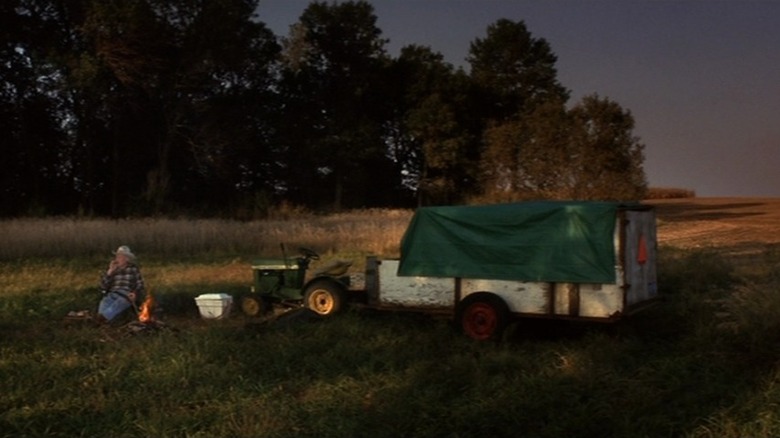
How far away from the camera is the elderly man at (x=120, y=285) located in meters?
11.2

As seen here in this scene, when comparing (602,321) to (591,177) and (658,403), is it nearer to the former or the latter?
(658,403)

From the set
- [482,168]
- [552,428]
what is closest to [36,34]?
[482,168]

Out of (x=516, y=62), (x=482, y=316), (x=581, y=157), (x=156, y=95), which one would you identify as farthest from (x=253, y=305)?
(x=516, y=62)

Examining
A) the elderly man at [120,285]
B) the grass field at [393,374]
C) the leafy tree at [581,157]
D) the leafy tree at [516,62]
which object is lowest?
the grass field at [393,374]

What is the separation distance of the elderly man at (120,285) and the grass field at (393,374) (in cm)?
54

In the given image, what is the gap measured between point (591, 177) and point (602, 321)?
2300 centimetres

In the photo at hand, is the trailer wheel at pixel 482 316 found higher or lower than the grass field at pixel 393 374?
higher

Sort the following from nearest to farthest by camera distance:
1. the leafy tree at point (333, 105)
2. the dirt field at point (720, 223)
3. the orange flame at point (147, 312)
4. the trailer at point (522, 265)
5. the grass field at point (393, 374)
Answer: the grass field at point (393, 374), the trailer at point (522, 265), the orange flame at point (147, 312), the dirt field at point (720, 223), the leafy tree at point (333, 105)

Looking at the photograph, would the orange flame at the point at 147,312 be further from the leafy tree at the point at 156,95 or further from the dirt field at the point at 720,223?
the leafy tree at the point at 156,95

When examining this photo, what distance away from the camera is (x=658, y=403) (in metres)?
6.86

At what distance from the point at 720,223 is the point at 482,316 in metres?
29.5

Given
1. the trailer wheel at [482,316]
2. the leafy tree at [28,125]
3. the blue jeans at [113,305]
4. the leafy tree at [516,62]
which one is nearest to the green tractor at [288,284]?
the blue jeans at [113,305]

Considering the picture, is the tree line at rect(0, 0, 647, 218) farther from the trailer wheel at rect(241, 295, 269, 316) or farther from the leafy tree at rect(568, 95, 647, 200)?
the trailer wheel at rect(241, 295, 269, 316)

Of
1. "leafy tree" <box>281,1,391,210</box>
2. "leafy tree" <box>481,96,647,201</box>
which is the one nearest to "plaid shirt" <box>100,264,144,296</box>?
"leafy tree" <box>481,96,647,201</box>
